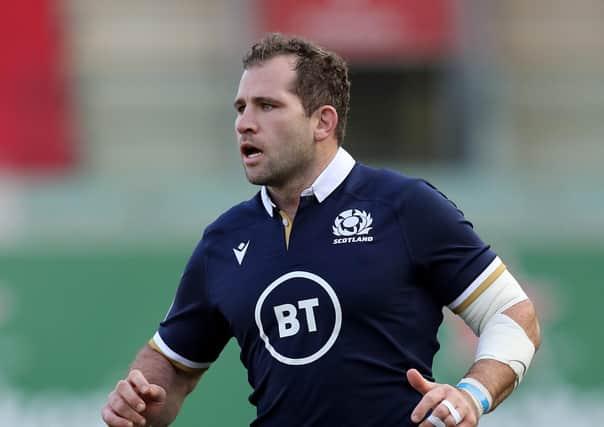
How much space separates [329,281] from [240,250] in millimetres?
390

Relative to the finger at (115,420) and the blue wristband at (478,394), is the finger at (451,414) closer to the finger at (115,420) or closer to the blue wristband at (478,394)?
the blue wristband at (478,394)

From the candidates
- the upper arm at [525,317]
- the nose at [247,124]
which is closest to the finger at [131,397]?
the nose at [247,124]

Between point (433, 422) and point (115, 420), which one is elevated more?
A: point (433, 422)

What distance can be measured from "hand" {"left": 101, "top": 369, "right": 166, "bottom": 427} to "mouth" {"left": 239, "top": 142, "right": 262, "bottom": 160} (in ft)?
2.52

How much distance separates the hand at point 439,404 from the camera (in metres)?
3.39

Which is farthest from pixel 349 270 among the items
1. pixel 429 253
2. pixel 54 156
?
pixel 54 156

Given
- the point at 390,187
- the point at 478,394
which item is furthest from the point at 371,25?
the point at 478,394

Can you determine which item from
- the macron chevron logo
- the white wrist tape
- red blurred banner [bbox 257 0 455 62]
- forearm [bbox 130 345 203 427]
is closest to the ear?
the macron chevron logo

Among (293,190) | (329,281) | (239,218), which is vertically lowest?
(329,281)

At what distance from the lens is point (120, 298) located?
24.8 ft

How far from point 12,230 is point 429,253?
14.2ft

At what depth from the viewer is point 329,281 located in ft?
12.4

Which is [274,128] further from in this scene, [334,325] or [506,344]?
[506,344]

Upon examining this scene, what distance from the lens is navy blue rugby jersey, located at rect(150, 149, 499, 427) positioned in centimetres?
372
